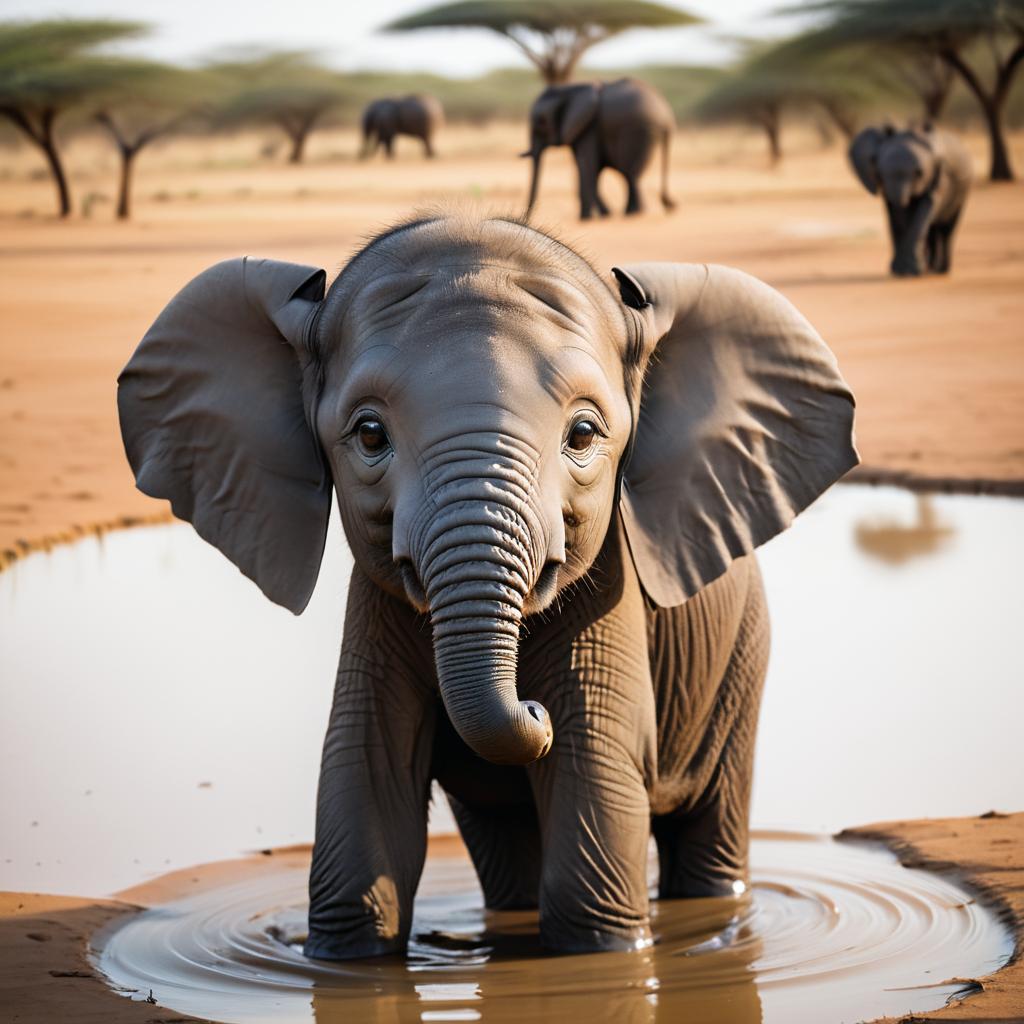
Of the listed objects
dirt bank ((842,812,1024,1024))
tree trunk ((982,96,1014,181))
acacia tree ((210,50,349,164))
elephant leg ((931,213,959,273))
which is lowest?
dirt bank ((842,812,1024,1024))

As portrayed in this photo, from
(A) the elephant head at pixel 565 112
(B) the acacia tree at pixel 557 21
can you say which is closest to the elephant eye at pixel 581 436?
(A) the elephant head at pixel 565 112

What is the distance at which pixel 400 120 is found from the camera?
148 ft

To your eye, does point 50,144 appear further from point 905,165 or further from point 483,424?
point 483,424

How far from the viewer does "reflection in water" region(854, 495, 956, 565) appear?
9.27 meters

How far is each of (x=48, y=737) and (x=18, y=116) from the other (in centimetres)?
2754

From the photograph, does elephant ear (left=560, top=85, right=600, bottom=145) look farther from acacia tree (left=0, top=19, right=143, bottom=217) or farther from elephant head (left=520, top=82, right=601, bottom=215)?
acacia tree (left=0, top=19, right=143, bottom=217)

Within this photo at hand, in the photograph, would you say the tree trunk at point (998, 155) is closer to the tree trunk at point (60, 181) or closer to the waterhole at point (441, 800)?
the tree trunk at point (60, 181)

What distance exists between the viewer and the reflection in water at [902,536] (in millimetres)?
9273

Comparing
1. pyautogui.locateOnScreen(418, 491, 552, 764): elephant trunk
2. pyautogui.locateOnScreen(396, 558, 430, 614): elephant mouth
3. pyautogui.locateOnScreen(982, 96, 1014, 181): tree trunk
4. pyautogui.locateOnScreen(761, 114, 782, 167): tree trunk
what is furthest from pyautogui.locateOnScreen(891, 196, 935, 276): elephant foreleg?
pyautogui.locateOnScreen(761, 114, 782, 167): tree trunk

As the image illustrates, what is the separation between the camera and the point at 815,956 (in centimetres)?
454

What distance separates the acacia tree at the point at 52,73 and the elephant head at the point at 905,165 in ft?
47.4

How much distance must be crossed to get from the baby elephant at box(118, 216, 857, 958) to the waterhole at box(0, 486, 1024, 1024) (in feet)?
0.72

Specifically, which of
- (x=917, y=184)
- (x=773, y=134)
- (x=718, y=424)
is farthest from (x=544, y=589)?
(x=773, y=134)

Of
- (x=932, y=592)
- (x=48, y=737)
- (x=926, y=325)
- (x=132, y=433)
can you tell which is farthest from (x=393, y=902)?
(x=926, y=325)
